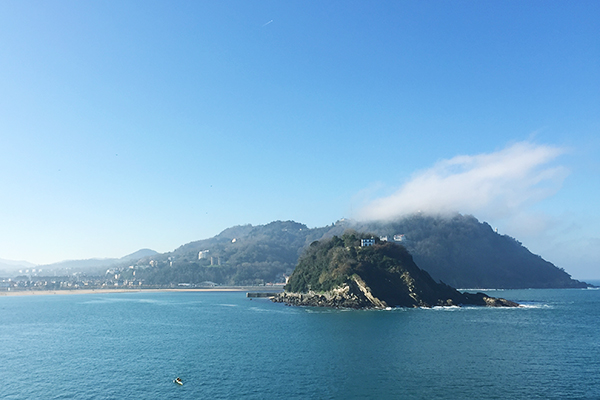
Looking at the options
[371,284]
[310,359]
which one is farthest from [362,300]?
[310,359]

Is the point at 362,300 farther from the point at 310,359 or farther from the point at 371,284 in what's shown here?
the point at 310,359

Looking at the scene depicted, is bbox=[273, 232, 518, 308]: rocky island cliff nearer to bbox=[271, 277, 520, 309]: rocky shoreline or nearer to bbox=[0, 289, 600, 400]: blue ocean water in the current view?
bbox=[271, 277, 520, 309]: rocky shoreline

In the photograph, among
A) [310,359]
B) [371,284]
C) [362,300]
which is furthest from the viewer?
[371,284]

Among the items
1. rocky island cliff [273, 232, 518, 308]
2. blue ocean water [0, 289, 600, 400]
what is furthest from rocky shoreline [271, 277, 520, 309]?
blue ocean water [0, 289, 600, 400]

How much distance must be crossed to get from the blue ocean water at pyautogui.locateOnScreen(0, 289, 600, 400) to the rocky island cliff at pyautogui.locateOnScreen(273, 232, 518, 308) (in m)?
25.2

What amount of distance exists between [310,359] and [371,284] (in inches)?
2568

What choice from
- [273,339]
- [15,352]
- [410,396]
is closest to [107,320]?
[15,352]

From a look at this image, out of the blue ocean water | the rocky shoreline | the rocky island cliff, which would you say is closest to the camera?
the blue ocean water

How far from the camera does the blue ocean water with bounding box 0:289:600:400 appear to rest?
39406 millimetres

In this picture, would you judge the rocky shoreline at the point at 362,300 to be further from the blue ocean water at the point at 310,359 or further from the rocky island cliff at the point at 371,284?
the blue ocean water at the point at 310,359

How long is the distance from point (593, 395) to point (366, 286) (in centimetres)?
7542

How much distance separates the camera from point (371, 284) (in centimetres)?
11400

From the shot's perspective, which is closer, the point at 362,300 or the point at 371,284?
the point at 362,300

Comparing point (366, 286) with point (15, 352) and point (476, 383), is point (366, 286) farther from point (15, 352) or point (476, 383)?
point (15, 352)
